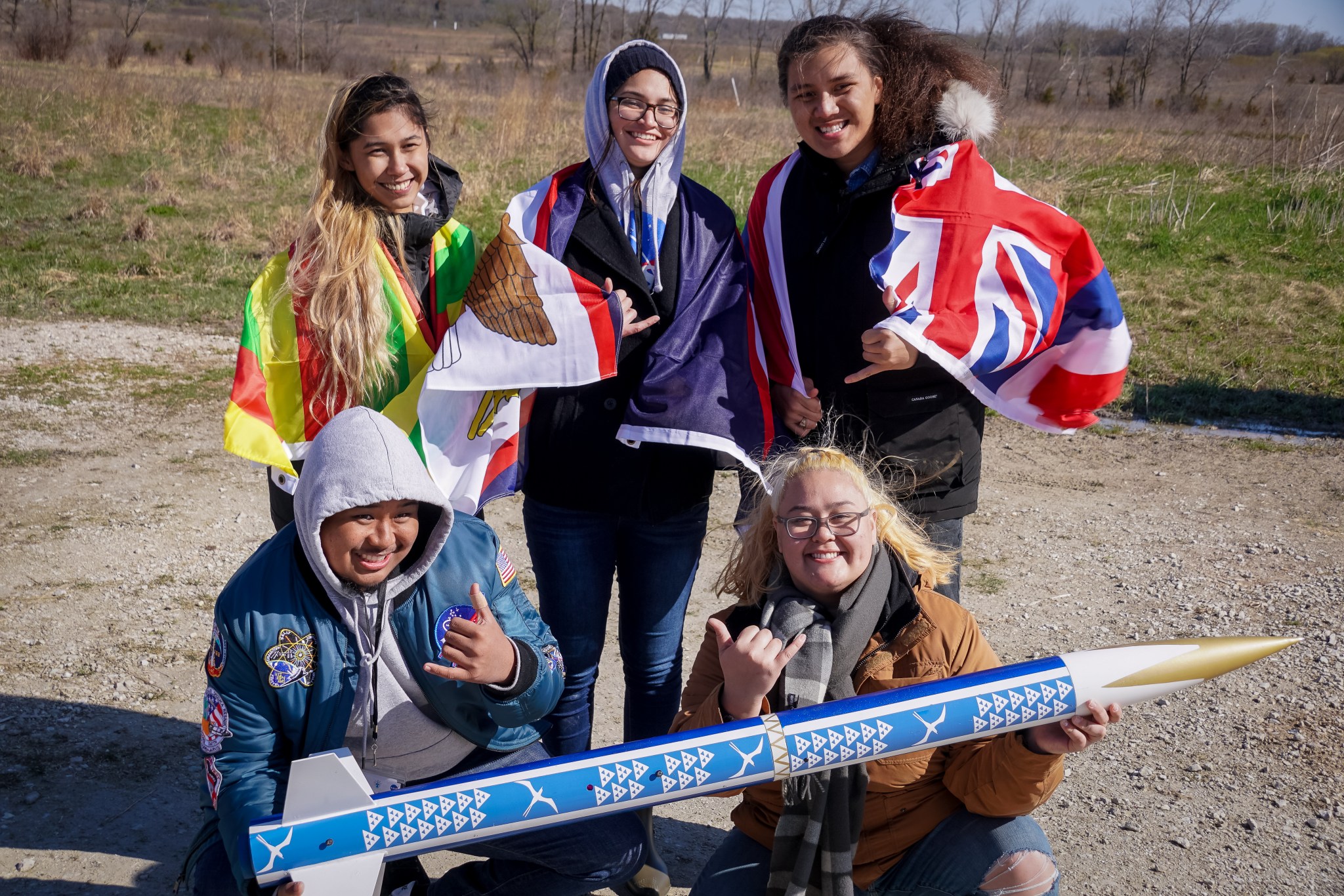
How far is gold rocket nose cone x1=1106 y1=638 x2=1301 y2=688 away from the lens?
2873 millimetres

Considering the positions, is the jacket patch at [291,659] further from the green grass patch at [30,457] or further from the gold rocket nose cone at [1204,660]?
the green grass patch at [30,457]

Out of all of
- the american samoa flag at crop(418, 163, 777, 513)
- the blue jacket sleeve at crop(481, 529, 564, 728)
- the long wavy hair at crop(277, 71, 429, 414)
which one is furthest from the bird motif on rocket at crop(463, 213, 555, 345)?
the blue jacket sleeve at crop(481, 529, 564, 728)

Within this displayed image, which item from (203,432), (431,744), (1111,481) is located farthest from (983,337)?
(203,432)

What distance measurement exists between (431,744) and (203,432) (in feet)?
16.5

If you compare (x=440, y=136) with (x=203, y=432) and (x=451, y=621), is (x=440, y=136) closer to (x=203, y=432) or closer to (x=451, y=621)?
(x=203, y=432)

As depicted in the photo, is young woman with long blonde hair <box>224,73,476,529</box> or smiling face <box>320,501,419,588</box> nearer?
smiling face <box>320,501,419,588</box>

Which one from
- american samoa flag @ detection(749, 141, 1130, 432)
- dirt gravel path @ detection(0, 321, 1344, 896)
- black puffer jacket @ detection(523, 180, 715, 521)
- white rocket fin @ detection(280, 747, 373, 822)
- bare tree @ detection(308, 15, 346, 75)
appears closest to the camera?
white rocket fin @ detection(280, 747, 373, 822)

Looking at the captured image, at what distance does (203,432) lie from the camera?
7.16 m

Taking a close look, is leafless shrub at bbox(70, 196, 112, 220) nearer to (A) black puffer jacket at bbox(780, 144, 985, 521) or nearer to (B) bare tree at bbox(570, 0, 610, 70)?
(A) black puffer jacket at bbox(780, 144, 985, 521)

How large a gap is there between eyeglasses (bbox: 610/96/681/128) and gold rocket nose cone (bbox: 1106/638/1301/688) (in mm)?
1908

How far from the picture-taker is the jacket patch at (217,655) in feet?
8.63

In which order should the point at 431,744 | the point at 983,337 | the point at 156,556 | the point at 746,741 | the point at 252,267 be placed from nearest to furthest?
the point at 746,741, the point at 431,744, the point at 983,337, the point at 156,556, the point at 252,267

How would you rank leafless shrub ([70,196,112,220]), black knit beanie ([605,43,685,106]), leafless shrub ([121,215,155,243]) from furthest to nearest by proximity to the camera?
leafless shrub ([70,196,112,220]) → leafless shrub ([121,215,155,243]) → black knit beanie ([605,43,685,106])

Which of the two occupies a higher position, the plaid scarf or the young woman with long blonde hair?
the young woman with long blonde hair
